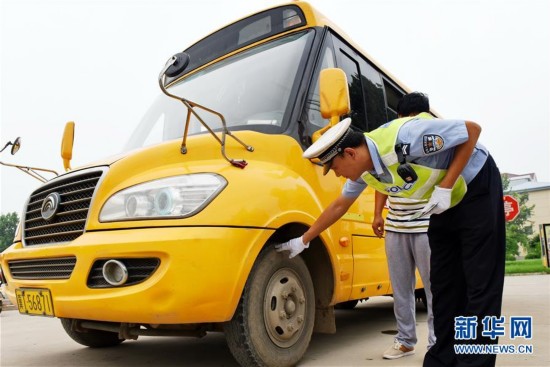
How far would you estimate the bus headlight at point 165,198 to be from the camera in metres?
2.45

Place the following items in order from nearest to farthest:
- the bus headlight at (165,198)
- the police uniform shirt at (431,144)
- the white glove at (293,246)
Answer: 1. the police uniform shirt at (431,144)
2. the bus headlight at (165,198)
3. the white glove at (293,246)

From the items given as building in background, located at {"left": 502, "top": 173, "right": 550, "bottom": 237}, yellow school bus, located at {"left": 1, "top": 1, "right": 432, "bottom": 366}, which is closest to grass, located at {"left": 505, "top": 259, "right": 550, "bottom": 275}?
yellow school bus, located at {"left": 1, "top": 1, "right": 432, "bottom": 366}

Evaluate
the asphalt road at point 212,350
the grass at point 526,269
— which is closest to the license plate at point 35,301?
the asphalt road at point 212,350

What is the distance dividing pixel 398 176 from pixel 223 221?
3.01 ft

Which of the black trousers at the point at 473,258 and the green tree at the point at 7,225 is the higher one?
the black trousers at the point at 473,258

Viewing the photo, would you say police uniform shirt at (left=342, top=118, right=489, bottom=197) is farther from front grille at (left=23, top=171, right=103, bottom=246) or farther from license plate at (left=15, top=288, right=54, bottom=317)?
license plate at (left=15, top=288, right=54, bottom=317)

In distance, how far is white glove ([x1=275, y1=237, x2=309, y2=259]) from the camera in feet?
9.13

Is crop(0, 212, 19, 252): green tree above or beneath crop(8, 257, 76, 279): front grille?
beneath

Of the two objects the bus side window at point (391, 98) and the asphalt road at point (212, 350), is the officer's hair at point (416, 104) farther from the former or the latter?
the asphalt road at point (212, 350)

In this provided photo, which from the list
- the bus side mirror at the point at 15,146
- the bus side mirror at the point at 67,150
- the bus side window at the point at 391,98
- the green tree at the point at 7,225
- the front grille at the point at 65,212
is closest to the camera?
the front grille at the point at 65,212

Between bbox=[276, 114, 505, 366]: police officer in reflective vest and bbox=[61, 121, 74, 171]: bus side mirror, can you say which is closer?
bbox=[276, 114, 505, 366]: police officer in reflective vest

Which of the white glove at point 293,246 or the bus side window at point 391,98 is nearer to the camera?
the white glove at point 293,246

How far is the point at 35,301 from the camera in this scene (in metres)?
2.71

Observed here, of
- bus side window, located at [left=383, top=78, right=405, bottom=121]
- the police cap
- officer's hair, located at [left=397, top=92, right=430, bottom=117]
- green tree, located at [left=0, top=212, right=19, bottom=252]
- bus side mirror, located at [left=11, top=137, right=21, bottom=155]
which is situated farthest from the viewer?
green tree, located at [left=0, top=212, right=19, bottom=252]
